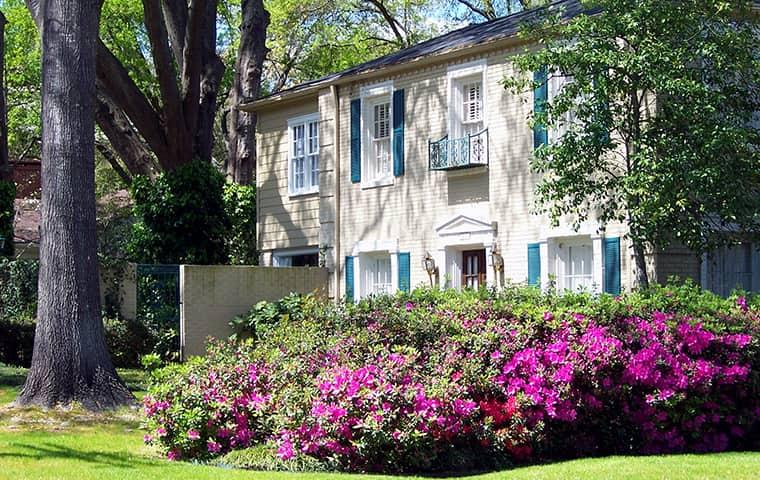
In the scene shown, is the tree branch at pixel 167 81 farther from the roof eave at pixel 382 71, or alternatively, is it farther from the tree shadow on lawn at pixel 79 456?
the tree shadow on lawn at pixel 79 456

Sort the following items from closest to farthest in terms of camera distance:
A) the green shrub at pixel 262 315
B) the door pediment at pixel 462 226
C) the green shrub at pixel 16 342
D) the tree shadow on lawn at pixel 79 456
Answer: the tree shadow on lawn at pixel 79 456, the door pediment at pixel 462 226, the green shrub at pixel 16 342, the green shrub at pixel 262 315

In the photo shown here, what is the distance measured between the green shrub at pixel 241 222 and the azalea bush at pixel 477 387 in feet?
49.9

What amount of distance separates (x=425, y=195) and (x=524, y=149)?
2.71 metres

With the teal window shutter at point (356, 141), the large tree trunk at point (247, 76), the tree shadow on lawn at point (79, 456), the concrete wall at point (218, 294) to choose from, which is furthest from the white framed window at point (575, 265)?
the large tree trunk at point (247, 76)

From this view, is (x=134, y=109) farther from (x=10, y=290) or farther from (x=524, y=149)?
(x=524, y=149)

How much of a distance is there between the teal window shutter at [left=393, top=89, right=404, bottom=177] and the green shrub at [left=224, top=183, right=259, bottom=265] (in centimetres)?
659

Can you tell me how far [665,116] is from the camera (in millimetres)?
16062

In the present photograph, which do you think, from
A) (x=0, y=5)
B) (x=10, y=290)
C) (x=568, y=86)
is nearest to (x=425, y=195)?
Answer: (x=568, y=86)

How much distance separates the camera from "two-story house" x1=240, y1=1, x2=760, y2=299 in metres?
19.3

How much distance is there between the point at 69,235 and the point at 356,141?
31.5 ft

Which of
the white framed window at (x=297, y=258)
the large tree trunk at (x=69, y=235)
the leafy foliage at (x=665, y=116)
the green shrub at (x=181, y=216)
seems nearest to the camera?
the large tree trunk at (x=69, y=235)

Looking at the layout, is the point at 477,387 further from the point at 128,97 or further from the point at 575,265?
the point at 128,97

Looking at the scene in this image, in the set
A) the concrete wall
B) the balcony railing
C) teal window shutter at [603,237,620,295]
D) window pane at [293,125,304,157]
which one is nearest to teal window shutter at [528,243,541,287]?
teal window shutter at [603,237,620,295]

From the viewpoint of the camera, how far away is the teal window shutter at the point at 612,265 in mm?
17859
